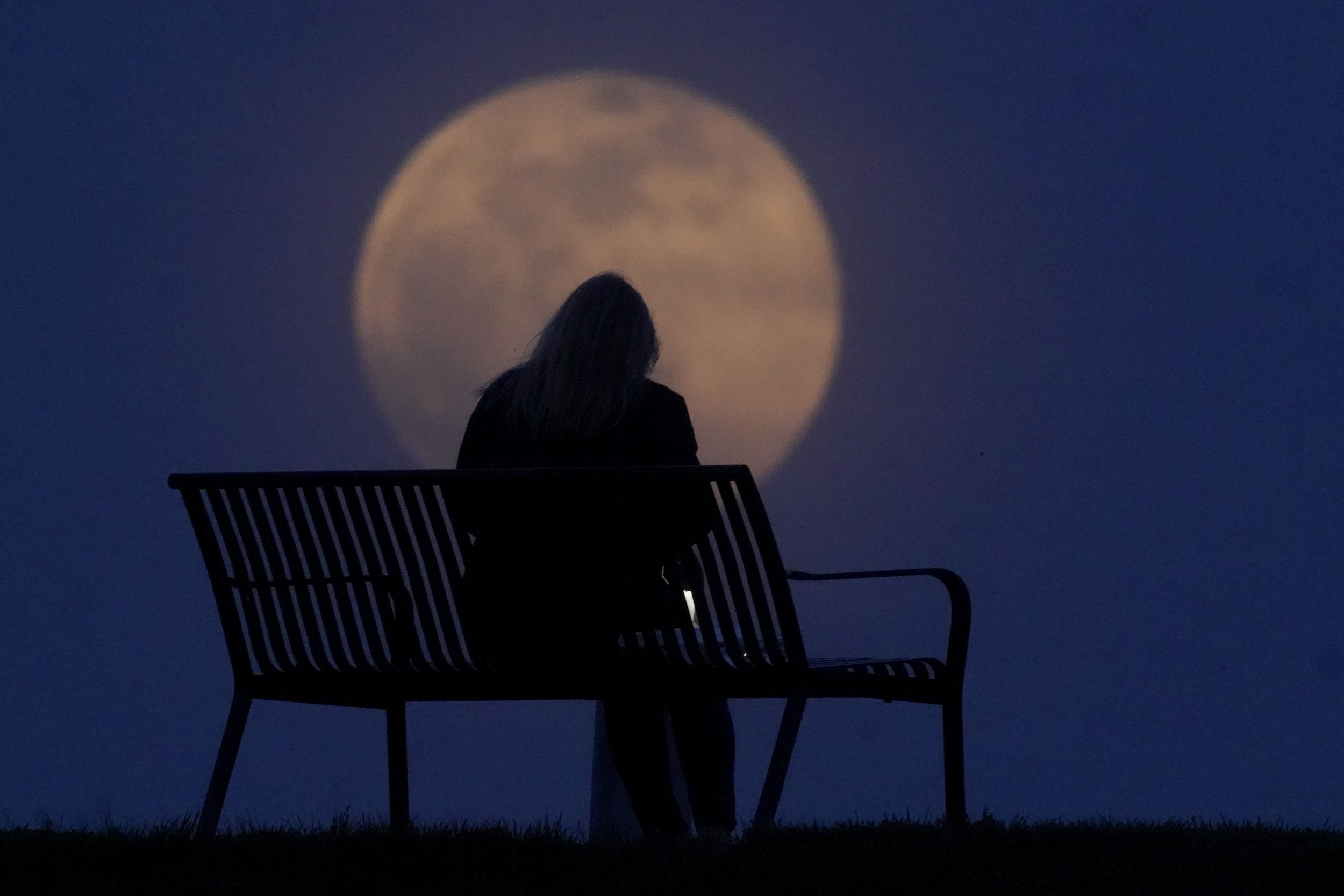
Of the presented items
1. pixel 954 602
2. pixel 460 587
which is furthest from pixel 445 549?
pixel 954 602

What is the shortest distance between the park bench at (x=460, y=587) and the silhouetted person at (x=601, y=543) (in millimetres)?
16

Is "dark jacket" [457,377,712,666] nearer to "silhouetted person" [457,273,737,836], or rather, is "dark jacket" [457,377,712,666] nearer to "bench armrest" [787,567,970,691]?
"silhouetted person" [457,273,737,836]

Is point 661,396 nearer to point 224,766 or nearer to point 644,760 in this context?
point 644,760

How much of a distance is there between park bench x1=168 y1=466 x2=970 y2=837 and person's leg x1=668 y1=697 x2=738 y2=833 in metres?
0.21

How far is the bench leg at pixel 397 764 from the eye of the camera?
404cm

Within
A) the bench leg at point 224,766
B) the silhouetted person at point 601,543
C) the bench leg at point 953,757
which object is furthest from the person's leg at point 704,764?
the bench leg at point 224,766

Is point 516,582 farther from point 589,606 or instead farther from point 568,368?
point 568,368

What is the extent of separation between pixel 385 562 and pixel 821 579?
113 cm

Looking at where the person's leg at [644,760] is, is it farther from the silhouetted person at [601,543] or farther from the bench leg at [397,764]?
the bench leg at [397,764]

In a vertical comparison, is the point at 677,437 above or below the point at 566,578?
above

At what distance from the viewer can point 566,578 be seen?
351cm

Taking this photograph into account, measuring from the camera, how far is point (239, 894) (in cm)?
296

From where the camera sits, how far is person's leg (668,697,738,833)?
3.70m

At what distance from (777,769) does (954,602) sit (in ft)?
2.84
